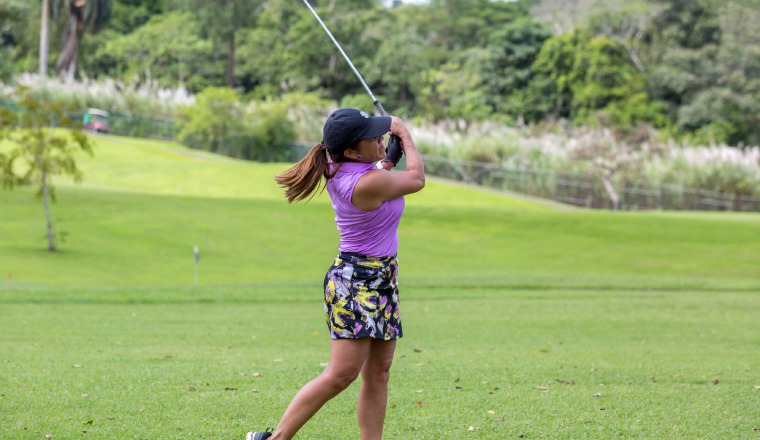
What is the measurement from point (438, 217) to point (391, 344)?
24.5m

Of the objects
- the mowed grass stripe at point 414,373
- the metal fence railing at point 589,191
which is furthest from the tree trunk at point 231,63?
the mowed grass stripe at point 414,373

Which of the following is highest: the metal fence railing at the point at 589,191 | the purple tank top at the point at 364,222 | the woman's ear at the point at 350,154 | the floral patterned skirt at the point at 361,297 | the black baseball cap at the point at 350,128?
the black baseball cap at the point at 350,128

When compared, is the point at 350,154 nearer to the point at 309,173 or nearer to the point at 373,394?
the point at 309,173

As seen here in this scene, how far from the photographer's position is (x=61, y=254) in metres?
22.9

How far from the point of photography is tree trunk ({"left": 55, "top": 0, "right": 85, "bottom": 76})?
6272 cm

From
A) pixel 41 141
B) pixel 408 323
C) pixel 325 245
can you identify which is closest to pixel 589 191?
pixel 325 245

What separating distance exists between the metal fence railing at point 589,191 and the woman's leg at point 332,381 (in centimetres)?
3663

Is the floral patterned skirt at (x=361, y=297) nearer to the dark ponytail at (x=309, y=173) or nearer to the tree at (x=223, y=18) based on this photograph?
the dark ponytail at (x=309, y=173)

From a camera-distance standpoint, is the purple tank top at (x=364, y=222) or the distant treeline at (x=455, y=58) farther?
the distant treeline at (x=455, y=58)

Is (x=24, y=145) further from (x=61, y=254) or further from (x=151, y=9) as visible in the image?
(x=151, y=9)

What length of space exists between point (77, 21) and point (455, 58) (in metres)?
23.0

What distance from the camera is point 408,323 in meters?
13.0

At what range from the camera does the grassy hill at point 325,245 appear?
2120 centimetres

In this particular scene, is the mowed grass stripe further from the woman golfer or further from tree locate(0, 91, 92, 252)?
tree locate(0, 91, 92, 252)
